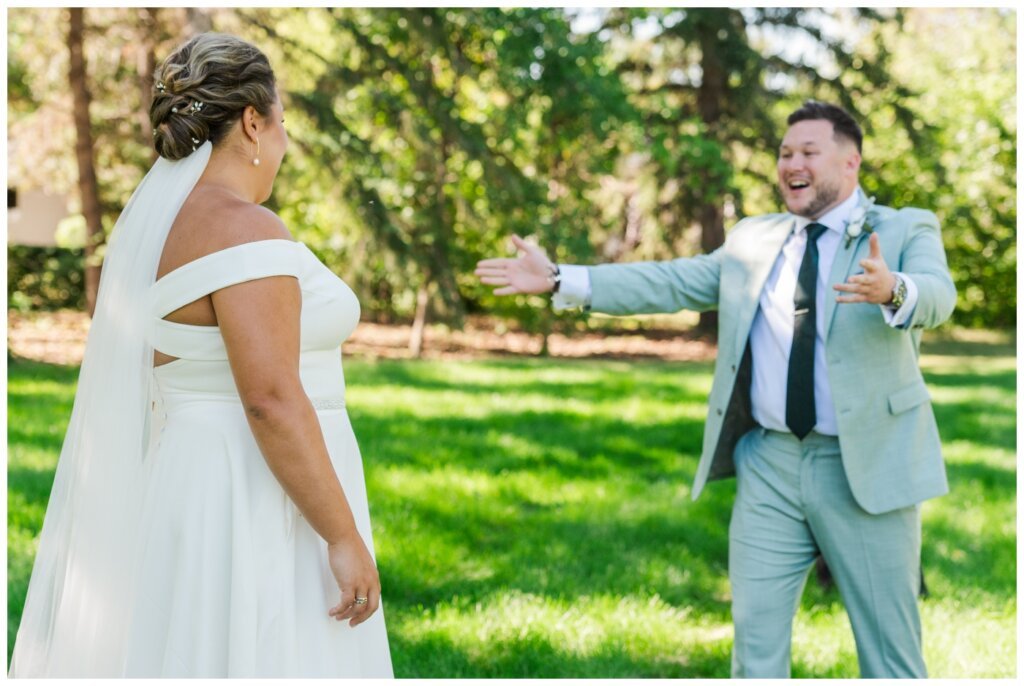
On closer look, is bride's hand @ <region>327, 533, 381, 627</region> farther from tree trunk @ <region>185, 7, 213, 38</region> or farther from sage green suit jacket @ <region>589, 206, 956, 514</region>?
tree trunk @ <region>185, 7, 213, 38</region>

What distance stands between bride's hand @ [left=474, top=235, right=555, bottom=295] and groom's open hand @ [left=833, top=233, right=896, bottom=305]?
1210 mm

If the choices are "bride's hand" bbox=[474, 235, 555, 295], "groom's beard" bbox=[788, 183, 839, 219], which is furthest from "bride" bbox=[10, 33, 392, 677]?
"groom's beard" bbox=[788, 183, 839, 219]

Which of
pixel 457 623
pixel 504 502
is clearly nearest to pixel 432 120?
pixel 504 502

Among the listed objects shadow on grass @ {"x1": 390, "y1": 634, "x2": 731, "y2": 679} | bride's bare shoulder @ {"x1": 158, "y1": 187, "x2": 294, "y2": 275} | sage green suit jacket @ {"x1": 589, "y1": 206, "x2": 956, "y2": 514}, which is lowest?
shadow on grass @ {"x1": 390, "y1": 634, "x2": 731, "y2": 679}

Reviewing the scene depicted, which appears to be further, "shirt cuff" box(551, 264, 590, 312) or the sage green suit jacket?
"shirt cuff" box(551, 264, 590, 312)

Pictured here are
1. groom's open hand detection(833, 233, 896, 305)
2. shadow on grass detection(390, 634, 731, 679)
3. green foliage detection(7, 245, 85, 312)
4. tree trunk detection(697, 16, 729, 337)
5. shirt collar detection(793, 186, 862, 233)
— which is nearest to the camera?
groom's open hand detection(833, 233, 896, 305)

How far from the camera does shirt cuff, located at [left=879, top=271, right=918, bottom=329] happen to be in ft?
10.6

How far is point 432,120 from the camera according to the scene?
13.0 meters

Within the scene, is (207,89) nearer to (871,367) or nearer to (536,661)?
(871,367)

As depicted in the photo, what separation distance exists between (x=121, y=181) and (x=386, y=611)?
13886mm

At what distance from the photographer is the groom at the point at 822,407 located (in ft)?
11.4

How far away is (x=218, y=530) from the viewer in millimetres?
2420

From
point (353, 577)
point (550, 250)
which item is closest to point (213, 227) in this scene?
point (353, 577)

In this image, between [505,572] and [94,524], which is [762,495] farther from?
[94,524]
